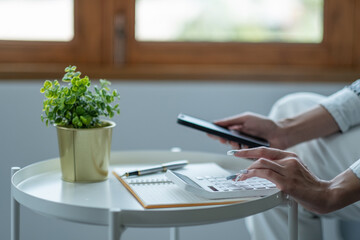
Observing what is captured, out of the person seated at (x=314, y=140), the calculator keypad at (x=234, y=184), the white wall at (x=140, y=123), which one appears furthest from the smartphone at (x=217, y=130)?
the white wall at (x=140, y=123)

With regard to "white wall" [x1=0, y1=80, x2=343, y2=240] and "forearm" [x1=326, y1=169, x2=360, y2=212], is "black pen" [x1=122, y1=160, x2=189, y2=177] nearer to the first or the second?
"forearm" [x1=326, y1=169, x2=360, y2=212]

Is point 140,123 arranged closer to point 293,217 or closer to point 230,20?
point 230,20

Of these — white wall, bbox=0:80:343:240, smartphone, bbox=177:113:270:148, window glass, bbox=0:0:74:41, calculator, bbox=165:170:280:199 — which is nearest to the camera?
calculator, bbox=165:170:280:199

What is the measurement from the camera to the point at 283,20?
81.7 inches

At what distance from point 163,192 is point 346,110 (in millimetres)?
615

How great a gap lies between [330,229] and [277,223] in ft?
1.72

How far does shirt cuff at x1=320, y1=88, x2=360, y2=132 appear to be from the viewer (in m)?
1.43

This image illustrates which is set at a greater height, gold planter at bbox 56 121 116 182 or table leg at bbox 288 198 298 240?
gold planter at bbox 56 121 116 182

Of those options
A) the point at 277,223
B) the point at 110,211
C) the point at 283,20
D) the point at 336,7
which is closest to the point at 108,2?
the point at 283,20

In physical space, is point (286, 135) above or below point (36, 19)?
below

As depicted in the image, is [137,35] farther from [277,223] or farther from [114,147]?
[277,223]

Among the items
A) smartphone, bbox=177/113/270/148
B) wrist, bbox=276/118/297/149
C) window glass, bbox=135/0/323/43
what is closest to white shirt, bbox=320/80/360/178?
wrist, bbox=276/118/297/149

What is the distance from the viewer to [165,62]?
2.02 meters

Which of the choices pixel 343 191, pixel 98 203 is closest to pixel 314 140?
pixel 343 191
